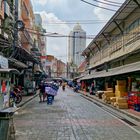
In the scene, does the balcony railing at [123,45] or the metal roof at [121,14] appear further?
the balcony railing at [123,45]

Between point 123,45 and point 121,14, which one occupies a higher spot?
point 121,14

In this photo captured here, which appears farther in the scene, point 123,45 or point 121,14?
point 123,45

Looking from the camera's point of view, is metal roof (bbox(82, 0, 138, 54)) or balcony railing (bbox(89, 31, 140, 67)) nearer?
metal roof (bbox(82, 0, 138, 54))

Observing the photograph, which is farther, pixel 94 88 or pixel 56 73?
pixel 56 73

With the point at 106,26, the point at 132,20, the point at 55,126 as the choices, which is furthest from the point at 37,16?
the point at 55,126

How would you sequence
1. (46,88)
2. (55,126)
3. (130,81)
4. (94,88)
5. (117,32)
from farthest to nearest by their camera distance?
(94,88) → (117,32) → (46,88) → (130,81) → (55,126)

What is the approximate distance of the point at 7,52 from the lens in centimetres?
3059

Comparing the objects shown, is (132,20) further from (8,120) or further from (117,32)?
(8,120)

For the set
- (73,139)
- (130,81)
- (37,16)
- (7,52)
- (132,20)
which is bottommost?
(73,139)

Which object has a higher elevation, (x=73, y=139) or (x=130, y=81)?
(x=130, y=81)

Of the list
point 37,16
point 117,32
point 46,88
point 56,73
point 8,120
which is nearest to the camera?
point 8,120

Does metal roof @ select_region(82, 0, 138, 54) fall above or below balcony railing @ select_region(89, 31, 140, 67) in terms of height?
above

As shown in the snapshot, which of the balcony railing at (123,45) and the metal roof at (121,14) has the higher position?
the metal roof at (121,14)

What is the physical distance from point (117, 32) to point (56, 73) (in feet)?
496
